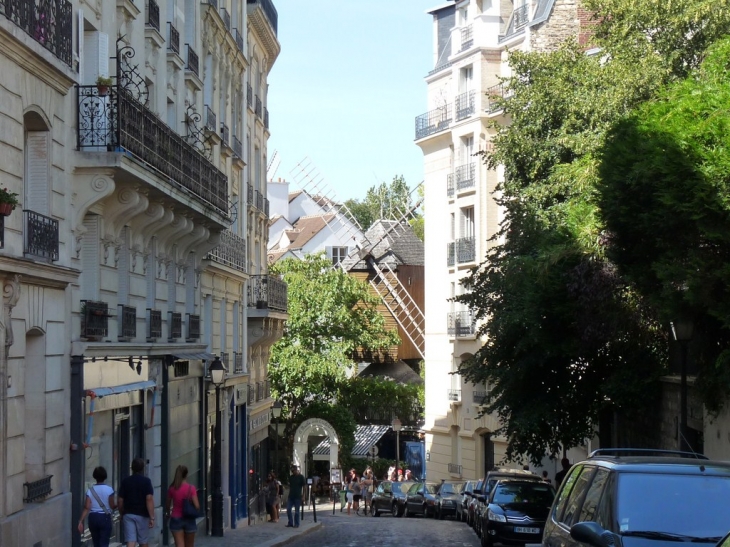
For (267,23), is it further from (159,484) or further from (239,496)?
→ (159,484)

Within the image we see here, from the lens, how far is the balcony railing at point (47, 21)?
15656 millimetres

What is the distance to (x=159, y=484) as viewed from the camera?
990 inches

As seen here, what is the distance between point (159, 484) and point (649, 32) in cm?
1506

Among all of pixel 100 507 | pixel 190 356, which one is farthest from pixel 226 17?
pixel 100 507

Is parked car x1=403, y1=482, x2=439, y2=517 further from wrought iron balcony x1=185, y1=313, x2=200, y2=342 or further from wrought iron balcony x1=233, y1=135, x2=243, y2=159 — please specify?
wrought iron balcony x1=185, y1=313, x2=200, y2=342

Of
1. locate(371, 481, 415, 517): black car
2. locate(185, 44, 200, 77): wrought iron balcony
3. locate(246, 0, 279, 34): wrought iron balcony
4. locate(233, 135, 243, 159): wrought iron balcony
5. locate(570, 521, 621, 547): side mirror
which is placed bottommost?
locate(371, 481, 415, 517): black car

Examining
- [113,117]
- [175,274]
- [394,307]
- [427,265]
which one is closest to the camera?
[113,117]

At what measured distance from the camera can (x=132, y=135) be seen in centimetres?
2080

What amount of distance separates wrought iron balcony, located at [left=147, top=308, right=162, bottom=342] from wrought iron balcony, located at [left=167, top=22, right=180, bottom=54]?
598 cm

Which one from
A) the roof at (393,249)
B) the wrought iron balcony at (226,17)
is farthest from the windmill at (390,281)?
the wrought iron balcony at (226,17)

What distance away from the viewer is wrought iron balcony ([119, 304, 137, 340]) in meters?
22.3

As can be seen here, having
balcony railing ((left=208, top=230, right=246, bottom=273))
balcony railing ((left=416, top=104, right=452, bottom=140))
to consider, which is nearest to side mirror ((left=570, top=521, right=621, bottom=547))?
balcony railing ((left=208, top=230, right=246, bottom=273))

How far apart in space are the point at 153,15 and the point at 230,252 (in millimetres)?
10985

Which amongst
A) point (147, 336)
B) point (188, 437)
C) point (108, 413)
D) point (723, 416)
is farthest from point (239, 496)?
point (723, 416)
